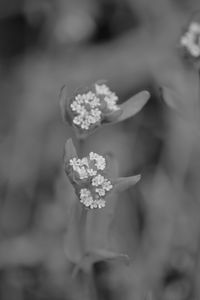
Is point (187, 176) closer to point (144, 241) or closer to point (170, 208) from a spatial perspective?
point (170, 208)

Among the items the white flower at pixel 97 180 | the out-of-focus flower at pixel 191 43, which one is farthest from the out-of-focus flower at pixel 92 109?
the out-of-focus flower at pixel 191 43

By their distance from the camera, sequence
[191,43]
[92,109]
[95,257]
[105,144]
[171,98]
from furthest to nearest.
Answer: [105,144] < [191,43] < [171,98] < [95,257] < [92,109]

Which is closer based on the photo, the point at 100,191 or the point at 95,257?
the point at 100,191

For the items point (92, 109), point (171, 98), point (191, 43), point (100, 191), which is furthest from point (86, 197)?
point (191, 43)

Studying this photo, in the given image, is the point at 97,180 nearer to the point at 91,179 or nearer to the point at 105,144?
the point at 91,179

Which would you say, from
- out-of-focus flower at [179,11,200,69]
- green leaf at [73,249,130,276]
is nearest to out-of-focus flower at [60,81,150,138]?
out-of-focus flower at [179,11,200,69]

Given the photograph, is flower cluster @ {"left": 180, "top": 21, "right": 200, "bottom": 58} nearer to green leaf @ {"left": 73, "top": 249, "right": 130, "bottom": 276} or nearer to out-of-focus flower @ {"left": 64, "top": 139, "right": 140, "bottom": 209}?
out-of-focus flower @ {"left": 64, "top": 139, "right": 140, "bottom": 209}
